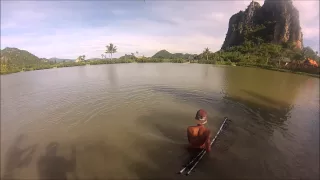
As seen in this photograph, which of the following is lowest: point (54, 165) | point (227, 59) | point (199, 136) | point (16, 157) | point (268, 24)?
point (54, 165)

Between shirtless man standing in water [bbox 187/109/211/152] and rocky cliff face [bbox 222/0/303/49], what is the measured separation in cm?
7271

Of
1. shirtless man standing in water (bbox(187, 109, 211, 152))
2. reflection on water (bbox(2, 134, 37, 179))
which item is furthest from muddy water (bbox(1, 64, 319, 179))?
shirtless man standing in water (bbox(187, 109, 211, 152))

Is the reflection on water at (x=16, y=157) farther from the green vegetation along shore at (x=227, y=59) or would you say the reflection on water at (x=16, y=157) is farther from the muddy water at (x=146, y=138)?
the green vegetation along shore at (x=227, y=59)

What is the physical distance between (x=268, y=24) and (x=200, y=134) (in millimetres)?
110634

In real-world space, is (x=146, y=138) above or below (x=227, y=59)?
below

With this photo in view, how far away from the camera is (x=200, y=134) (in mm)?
5496

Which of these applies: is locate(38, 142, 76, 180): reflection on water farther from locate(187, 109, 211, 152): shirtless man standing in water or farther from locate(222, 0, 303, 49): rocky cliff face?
locate(222, 0, 303, 49): rocky cliff face

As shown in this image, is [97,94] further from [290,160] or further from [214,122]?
[290,160]

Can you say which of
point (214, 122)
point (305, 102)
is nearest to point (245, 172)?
point (214, 122)

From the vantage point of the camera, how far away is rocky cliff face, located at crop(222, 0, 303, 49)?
7922cm

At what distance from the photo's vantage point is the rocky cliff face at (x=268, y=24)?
3119 inches

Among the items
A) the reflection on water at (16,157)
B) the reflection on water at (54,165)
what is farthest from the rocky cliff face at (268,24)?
the reflection on water at (16,157)

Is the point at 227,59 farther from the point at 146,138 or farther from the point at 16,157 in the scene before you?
the point at 16,157

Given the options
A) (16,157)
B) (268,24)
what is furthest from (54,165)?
(268,24)
